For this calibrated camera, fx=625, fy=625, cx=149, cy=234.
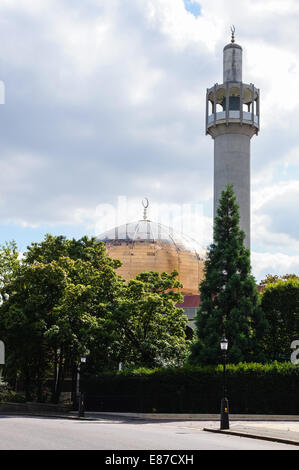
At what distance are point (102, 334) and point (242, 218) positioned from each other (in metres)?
27.6

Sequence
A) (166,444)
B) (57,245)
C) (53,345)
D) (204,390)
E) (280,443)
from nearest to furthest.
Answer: (166,444) → (280,443) → (204,390) → (53,345) → (57,245)

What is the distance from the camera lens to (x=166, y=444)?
55.5 ft

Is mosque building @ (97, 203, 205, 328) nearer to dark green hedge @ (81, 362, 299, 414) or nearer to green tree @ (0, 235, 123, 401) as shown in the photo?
green tree @ (0, 235, 123, 401)

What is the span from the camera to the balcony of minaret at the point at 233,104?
213ft

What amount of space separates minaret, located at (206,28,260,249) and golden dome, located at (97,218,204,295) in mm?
12770

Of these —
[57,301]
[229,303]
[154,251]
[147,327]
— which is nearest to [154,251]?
[154,251]

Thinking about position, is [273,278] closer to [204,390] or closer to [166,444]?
[204,390]

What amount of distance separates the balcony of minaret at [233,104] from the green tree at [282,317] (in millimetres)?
28449

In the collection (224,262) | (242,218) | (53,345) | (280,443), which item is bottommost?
(280,443)

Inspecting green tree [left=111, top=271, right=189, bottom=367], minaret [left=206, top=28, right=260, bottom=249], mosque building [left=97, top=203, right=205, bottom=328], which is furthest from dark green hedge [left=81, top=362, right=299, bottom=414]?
mosque building [left=97, top=203, right=205, bottom=328]

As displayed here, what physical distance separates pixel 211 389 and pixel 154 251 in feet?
129

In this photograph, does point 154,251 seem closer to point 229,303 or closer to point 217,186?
point 217,186

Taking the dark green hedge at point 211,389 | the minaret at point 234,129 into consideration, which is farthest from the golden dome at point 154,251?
the dark green hedge at point 211,389

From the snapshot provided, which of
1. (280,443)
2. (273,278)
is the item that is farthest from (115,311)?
(273,278)
